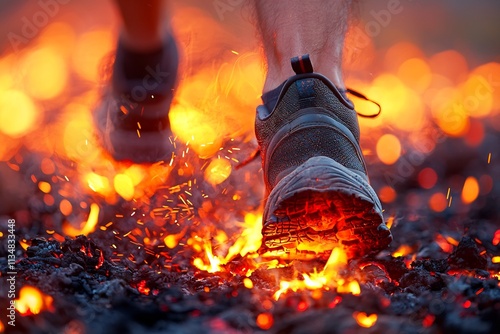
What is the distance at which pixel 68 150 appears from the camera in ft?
15.8

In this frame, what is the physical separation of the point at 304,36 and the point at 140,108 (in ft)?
5.03

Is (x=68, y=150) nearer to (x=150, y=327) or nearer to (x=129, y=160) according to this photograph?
(x=129, y=160)

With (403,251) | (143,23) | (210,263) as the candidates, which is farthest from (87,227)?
(403,251)

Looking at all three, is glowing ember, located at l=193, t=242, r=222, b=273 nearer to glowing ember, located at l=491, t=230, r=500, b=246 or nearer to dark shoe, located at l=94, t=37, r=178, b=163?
dark shoe, located at l=94, t=37, r=178, b=163

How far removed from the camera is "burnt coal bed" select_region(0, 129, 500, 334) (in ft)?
6.03

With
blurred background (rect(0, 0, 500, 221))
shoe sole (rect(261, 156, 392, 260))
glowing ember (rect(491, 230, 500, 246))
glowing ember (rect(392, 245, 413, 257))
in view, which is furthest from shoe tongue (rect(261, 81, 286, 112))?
glowing ember (rect(491, 230, 500, 246))

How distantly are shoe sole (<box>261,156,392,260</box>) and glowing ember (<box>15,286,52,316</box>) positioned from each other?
956 millimetres

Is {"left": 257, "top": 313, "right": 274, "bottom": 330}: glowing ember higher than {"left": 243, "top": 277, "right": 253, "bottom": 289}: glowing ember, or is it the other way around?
{"left": 243, "top": 277, "right": 253, "bottom": 289}: glowing ember

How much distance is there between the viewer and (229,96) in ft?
19.1

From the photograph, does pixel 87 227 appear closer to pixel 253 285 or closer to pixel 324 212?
pixel 253 285

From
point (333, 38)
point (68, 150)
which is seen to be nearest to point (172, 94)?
point (68, 150)

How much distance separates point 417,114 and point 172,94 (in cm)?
299

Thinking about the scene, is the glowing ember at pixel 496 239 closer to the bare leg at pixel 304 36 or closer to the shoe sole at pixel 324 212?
the shoe sole at pixel 324 212

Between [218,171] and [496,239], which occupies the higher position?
[218,171]
